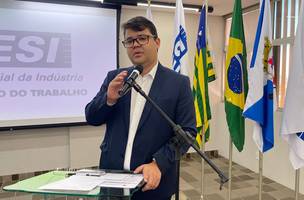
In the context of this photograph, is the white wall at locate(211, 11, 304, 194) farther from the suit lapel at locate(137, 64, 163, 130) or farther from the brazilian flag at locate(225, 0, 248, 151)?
the suit lapel at locate(137, 64, 163, 130)

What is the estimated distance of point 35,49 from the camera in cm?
388

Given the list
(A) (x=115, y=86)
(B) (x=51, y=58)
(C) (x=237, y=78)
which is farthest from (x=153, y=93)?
(B) (x=51, y=58)

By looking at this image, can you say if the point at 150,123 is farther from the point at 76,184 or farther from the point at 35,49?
the point at 35,49

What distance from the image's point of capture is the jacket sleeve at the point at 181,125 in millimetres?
1211

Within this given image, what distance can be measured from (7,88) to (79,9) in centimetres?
156

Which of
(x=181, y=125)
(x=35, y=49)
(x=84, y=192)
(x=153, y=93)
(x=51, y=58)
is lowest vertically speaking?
(x=84, y=192)

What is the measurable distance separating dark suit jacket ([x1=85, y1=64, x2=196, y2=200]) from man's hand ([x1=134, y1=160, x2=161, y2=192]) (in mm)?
133

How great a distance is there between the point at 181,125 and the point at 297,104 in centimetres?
114

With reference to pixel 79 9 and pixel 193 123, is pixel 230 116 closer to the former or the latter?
pixel 193 123

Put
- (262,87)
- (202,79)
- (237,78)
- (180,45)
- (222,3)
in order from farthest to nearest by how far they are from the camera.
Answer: (222,3), (180,45), (202,79), (237,78), (262,87)

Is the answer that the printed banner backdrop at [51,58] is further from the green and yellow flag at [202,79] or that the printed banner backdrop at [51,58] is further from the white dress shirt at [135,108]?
the white dress shirt at [135,108]

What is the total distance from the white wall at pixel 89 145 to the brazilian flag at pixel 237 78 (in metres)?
1.63

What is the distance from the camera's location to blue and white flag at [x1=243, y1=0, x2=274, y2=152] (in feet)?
7.09

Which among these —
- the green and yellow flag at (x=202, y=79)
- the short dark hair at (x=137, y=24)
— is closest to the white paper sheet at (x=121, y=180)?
the short dark hair at (x=137, y=24)
